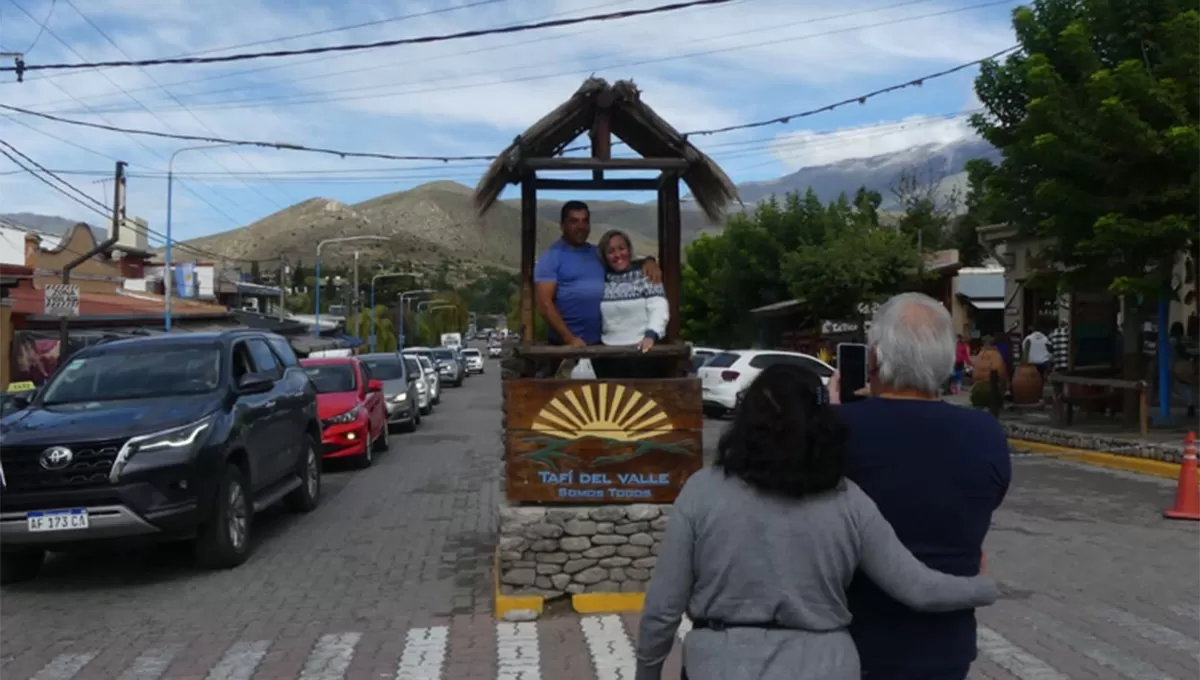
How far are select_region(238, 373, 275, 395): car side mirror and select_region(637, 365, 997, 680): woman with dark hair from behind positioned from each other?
7754 mm

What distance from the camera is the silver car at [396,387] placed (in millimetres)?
23625

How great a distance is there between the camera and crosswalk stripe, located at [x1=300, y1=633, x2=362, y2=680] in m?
6.70

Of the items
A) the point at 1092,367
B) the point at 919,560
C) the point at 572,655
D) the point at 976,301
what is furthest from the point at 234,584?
the point at 976,301

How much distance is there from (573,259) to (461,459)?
36.1 feet

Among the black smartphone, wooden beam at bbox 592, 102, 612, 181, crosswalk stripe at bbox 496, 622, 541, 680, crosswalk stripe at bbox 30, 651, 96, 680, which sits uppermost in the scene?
wooden beam at bbox 592, 102, 612, 181

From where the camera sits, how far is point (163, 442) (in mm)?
9047

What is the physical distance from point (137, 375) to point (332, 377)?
759cm

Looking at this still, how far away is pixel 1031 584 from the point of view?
8.81m

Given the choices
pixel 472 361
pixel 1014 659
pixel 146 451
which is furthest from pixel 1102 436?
pixel 472 361

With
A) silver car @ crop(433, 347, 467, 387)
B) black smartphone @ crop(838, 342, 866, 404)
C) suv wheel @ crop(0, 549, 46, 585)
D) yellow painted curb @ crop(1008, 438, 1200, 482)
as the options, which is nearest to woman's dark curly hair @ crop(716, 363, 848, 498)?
black smartphone @ crop(838, 342, 866, 404)

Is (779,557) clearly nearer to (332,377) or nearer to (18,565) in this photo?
(18,565)

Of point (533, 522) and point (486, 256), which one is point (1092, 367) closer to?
point (533, 522)

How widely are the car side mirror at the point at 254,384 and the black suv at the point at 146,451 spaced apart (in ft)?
0.05

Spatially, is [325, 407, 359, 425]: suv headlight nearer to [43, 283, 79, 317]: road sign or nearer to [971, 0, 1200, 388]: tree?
[971, 0, 1200, 388]: tree
